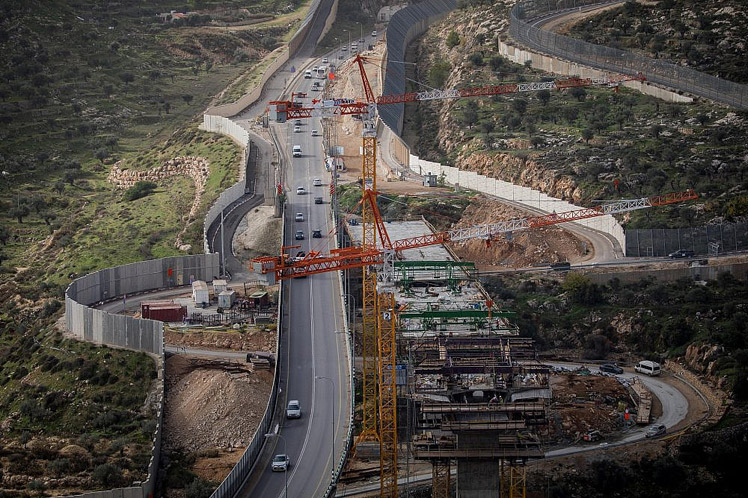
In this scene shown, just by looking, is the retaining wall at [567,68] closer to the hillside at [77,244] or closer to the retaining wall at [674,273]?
the hillside at [77,244]

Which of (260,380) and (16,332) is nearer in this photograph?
(260,380)

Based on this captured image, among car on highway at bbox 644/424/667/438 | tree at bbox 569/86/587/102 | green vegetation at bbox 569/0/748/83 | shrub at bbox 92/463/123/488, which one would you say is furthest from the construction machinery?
green vegetation at bbox 569/0/748/83

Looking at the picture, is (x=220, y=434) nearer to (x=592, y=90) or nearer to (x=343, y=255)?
(x=343, y=255)

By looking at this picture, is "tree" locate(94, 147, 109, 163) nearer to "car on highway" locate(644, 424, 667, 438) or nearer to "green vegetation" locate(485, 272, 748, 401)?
"green vegetation" locate(485, 272, 748, 401)

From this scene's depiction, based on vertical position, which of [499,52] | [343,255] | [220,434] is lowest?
[220,434]

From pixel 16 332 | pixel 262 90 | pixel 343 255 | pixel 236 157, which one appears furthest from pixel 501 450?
pixel 262 90

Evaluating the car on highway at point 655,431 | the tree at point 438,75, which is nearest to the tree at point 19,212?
the tree at point 438,75

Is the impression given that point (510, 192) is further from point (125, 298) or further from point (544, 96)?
point (125, 298)
